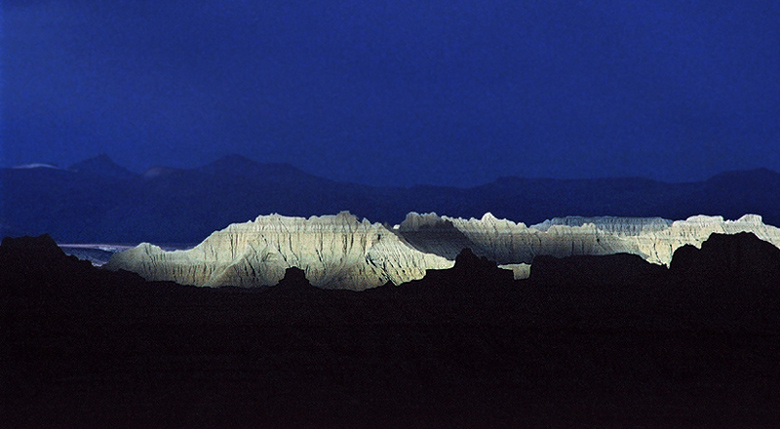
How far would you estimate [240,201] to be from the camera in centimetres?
18825

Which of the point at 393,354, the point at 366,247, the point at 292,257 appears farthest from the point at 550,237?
the point at 393,354

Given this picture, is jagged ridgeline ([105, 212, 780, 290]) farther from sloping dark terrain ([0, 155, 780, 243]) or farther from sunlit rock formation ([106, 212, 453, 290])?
sloping dark terrain ([0, 155, 780, 243])

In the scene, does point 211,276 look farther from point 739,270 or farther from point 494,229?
point 739,270

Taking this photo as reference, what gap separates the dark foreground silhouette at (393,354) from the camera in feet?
74.5

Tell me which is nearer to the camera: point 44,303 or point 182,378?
point 182,378

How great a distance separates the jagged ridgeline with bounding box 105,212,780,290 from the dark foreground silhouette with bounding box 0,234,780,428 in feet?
132

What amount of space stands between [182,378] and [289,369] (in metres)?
3.01

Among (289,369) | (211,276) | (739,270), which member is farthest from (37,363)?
(211,276)

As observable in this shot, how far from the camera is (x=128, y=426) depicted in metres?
21.7

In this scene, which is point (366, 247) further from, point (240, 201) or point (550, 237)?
point (240, 201)

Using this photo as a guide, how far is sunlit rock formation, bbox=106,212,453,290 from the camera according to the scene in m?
75.8

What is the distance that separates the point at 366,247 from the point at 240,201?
111819mm

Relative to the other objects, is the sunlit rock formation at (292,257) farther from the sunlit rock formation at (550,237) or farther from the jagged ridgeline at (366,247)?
the sunlit rock formation at (550,237)

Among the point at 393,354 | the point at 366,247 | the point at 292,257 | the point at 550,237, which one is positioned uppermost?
the point at 550,237
